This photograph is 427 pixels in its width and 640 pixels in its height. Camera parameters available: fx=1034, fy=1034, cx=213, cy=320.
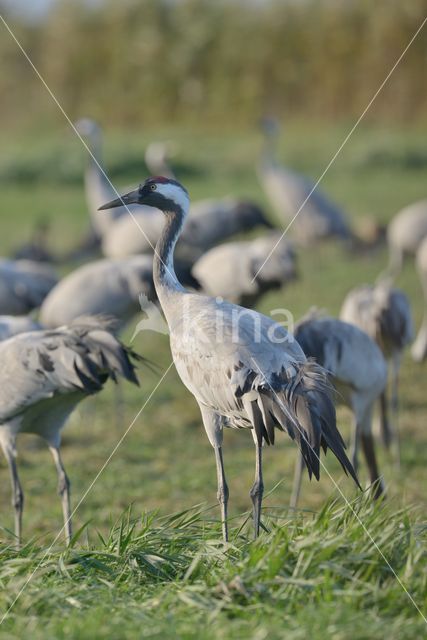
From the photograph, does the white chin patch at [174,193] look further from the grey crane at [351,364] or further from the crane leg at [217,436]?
the grey crane at [351,364]

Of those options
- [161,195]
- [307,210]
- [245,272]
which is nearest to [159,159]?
[307,210]

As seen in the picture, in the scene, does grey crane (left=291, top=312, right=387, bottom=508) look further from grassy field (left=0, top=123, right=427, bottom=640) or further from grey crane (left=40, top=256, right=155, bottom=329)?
grey crane (left=40, top=256, right=155, bottom=329)

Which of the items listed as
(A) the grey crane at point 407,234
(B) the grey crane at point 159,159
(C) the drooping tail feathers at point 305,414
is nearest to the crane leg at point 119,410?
(C) the drooping tail feathers at point 305,414

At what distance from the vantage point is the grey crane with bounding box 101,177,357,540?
4.01 m

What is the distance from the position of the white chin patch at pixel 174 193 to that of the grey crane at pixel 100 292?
258 centimetres

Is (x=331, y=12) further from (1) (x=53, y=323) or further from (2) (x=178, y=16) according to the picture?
(1) (x=53, y=323)

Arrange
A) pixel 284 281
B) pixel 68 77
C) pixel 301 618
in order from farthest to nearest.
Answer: pixel 68 77 < pixel 284 281 < pixel 301 618

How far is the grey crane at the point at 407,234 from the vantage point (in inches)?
428

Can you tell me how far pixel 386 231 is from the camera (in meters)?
13.5

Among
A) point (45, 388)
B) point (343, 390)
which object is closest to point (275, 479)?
→ point (343, 390)

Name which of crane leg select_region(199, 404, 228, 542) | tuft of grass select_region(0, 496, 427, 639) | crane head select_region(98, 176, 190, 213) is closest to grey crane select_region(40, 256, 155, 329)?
crane head select_region(98, 176, 190, 213)

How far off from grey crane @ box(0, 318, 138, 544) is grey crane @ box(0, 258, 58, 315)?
8.67 feet

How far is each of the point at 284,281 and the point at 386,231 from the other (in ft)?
18.8

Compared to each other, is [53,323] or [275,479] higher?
[53,323]
